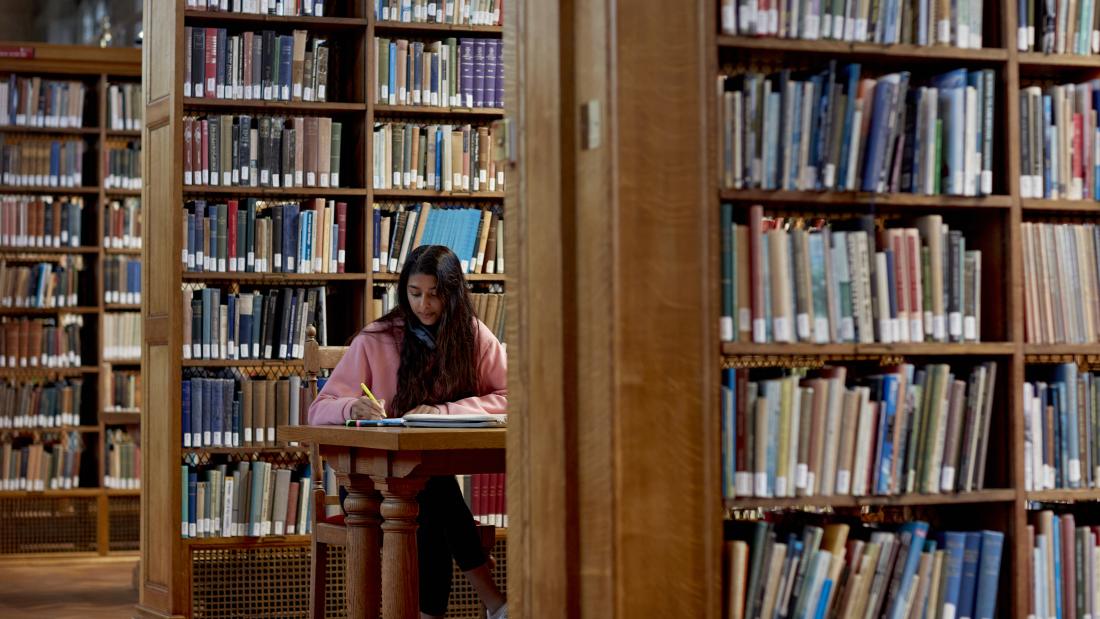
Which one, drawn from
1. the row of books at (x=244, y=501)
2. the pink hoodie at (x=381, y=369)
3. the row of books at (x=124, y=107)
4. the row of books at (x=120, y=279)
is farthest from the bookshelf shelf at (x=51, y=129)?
the pink hoodie at (x=381, y=369)

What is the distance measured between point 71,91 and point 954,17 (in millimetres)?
6458

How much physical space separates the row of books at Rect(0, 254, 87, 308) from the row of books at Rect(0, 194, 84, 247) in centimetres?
14

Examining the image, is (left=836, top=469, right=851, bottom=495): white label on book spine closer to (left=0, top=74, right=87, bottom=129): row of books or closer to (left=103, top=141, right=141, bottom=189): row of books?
(left=103, top=141, right=141, bottom=189): row of books

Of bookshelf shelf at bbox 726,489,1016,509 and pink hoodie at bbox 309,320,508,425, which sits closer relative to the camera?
bookshelf shelf at bbox 726,489,1016,509

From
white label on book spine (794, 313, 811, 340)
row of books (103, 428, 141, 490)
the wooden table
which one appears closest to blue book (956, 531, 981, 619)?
white label on book spine (794, 313, 811, 340)

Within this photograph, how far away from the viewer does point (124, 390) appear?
831 centimetres

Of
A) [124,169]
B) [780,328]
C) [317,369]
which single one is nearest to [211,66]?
[317,369]

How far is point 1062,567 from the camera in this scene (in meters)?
2.94

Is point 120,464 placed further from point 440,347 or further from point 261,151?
point 440,347

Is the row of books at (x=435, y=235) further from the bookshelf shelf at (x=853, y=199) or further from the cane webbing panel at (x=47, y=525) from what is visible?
the cane webbing panel at (x=47, y=525)

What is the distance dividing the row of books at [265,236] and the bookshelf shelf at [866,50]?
3.10 meters

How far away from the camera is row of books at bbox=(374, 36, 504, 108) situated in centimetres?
566

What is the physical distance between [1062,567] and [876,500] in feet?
1.53

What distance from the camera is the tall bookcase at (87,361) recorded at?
26.8ft
